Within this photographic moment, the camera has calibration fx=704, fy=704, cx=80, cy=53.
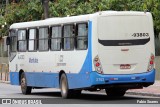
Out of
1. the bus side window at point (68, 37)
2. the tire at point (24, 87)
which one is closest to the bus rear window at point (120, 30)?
the bus side window at point (68, 37)

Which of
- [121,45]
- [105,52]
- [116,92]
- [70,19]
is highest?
[70,19]

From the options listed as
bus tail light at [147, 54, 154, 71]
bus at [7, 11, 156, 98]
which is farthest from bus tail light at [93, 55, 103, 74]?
bus tail light at [147, 54, 154, 71]

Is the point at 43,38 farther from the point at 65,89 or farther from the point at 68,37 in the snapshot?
the point at 65,89

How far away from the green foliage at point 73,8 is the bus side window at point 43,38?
29.3 ft

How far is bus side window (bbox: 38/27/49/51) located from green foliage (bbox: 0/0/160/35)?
8936 millimetres

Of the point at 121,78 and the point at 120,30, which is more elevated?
the point at 120,30

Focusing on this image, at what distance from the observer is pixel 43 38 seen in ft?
92.4

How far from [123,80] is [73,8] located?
23.1 meters

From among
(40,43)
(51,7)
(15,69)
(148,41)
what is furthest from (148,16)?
(51,7)

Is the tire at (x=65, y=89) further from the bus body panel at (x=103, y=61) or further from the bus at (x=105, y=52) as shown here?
the bus body panel at (x=103, y=61)

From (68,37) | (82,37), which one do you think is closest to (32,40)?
(68,37)

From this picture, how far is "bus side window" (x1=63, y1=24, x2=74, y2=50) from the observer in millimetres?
25781

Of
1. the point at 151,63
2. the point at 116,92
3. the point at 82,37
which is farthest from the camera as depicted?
the point at 116,92

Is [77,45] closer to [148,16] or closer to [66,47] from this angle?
[66,47]
